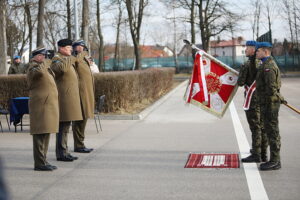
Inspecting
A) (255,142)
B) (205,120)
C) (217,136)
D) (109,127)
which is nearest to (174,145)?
(217,136)

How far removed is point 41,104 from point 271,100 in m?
3.31

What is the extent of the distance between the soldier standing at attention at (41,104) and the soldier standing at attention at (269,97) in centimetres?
303

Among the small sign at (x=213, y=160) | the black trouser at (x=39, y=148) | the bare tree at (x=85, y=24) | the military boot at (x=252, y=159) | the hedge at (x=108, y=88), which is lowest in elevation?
the small sign at (x=213, y=160)

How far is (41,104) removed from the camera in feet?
23.8

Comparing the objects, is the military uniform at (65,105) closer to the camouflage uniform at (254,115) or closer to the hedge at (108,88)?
the camouflage uniform at (254,115)

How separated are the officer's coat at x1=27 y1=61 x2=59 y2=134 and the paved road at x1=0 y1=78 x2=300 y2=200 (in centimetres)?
68

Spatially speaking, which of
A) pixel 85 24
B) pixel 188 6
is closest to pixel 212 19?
pixel 188 6

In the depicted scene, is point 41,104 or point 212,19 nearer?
point 41,104

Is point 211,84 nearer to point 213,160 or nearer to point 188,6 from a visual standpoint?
point 213,160

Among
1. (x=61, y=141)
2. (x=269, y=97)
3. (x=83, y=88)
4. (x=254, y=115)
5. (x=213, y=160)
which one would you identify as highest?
(x=83, y=88)

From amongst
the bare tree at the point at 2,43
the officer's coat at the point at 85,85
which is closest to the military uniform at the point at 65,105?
the officer's coat at the point at 85,85

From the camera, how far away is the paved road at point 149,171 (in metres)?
5.83

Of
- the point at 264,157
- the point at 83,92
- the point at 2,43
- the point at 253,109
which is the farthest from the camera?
the point at 2,43

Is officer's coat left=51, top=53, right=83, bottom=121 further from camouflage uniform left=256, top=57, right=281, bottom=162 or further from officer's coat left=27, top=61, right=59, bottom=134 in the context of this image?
camouflage uniform left=256, top=57, right=281, bottom=162
